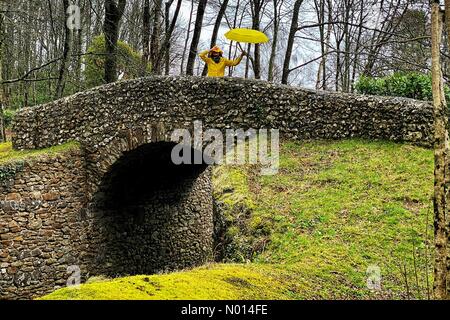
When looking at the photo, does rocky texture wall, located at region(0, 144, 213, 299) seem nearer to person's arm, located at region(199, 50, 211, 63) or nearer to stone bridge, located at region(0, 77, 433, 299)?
stone bridge, located at region(0, 77, 433, 299)

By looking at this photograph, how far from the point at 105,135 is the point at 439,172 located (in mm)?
7750

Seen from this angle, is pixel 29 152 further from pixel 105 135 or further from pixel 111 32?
pixel 111 32

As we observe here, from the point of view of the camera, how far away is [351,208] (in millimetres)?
7574

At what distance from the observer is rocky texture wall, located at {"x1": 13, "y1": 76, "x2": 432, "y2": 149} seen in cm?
984

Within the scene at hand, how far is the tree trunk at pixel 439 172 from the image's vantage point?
3.82 metres

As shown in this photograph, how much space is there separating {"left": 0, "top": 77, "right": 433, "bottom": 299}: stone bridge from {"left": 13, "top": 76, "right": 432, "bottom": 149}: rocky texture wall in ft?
0.07

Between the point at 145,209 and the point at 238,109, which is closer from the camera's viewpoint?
the point at 238,109

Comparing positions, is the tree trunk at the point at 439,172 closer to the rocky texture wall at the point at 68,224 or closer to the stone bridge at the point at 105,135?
the stone bridge at the point at 105,135

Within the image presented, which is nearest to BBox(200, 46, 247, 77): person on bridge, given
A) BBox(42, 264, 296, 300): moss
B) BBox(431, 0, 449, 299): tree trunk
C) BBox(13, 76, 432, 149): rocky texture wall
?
BBox(13, 76, 432, 149): rocky texture wall

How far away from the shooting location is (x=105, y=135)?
33.9ft

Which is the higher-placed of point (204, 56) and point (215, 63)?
point (204, 56)

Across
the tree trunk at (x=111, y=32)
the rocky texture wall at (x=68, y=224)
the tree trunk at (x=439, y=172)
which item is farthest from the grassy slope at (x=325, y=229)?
the tree trunk at (x=111, y=32)

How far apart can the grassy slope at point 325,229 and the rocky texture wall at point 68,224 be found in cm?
297

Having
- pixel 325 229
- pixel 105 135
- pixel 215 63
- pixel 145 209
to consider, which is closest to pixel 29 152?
pixel 105 135
